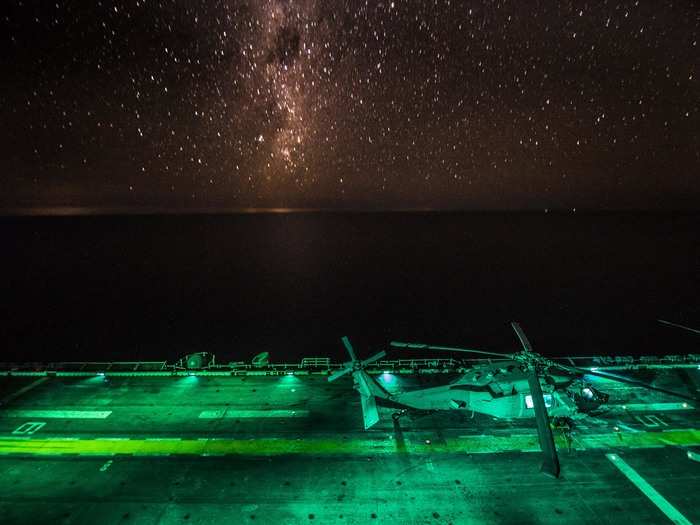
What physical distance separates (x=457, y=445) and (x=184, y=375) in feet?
54.1

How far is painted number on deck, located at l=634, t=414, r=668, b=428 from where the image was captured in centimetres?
1791

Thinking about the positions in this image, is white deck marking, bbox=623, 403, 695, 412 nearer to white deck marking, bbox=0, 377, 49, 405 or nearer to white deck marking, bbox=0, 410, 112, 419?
white deck marking, bbox=0, 410, 112, 419

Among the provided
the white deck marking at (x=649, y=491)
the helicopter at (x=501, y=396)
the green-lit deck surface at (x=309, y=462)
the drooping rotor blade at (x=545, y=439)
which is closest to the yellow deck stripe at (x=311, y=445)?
the green-lit deck surface at (x=309, y=462)

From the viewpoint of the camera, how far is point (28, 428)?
18.3 m

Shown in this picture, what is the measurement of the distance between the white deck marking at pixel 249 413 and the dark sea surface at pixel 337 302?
763 inches

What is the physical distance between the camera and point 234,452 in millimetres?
16578

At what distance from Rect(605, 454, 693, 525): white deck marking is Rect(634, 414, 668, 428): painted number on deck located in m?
3.52

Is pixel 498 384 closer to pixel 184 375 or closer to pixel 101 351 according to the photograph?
pixel 184 375

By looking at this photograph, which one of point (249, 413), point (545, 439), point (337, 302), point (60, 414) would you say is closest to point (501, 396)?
point (545, 439)

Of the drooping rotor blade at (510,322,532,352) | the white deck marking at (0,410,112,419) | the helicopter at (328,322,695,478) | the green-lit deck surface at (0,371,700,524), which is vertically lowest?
the green-lit deck surface at (0,371,700,524)

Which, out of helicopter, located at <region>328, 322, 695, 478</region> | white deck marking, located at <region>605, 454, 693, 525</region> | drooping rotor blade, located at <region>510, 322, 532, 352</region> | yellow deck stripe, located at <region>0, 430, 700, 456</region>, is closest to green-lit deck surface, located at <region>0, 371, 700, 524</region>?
yellow deck stripe, located at <region>0, 430, 700, 456</region>

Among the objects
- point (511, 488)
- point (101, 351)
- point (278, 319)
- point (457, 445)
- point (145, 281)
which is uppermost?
point (145, 281)

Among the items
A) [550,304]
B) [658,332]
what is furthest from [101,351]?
[658,332]

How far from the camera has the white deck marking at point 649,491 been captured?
1305cm
